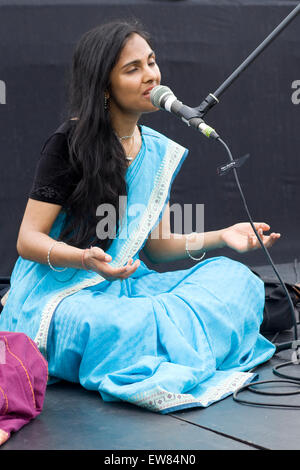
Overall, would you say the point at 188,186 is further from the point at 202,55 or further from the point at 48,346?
the point at 48,346

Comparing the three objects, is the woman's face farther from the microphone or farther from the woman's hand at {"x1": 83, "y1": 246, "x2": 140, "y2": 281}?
the woman's hand at {"x1": 83, "y1": 246, "x2": 140, "y2": 281}

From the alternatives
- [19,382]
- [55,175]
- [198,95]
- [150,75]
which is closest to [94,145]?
[55,175]

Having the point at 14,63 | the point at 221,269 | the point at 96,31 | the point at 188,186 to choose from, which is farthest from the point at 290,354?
the point at 14,63

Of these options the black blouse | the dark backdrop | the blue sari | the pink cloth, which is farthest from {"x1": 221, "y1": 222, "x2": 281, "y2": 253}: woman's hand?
the dark backdrop

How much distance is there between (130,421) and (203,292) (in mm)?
535

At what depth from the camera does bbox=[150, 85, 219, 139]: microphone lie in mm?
1711

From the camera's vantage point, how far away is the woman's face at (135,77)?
7.13ft

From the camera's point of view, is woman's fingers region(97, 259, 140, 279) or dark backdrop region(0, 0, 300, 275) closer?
woman's fingers region(97, 259, 140, 279)

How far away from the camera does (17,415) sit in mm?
1751

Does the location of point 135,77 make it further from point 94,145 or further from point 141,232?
point 141,232

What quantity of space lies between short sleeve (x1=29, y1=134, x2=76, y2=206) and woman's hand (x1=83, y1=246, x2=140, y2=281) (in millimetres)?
297

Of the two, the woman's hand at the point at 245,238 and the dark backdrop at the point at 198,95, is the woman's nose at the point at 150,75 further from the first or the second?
the dark backdrop at the point at 198,95

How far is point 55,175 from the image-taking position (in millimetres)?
2166

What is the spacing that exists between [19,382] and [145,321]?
422 millimetres
